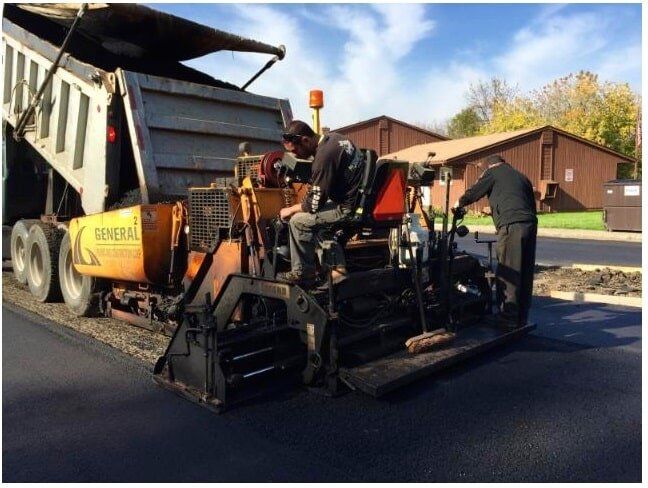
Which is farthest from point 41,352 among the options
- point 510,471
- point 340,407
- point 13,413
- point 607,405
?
point 607,405

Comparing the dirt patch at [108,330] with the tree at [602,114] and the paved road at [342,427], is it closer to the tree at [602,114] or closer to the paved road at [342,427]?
the paved road at [342,427]

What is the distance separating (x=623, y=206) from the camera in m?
16.5

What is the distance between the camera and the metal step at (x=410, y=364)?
3777mm

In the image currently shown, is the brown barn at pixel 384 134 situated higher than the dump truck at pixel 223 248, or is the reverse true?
the brown barn at pixel 384 134

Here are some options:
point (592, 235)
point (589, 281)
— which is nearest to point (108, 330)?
point (589, 281)

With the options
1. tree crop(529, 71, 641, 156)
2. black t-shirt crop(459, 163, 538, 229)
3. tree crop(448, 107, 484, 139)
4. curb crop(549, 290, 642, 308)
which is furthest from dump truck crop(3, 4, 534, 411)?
tree crop(448, 107, 484, 139)

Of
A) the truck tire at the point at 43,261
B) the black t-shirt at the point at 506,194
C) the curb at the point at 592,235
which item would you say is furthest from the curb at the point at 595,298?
the curb at the point at 592,235

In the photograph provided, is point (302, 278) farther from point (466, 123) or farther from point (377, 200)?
point (466, 123)

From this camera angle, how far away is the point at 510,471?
9.68ft

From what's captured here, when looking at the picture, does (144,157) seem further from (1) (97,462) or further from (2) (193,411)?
(1) (97,462)

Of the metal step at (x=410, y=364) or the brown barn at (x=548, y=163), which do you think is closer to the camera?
the metal step at (x=410, y=364)

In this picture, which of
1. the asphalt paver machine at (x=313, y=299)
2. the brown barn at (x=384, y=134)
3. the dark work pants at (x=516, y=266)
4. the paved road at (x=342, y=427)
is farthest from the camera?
the brown barn at (x=384, y=134)

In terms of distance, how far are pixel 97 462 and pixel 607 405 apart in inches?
122

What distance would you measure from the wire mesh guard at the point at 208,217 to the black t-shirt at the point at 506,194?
7.02ft
